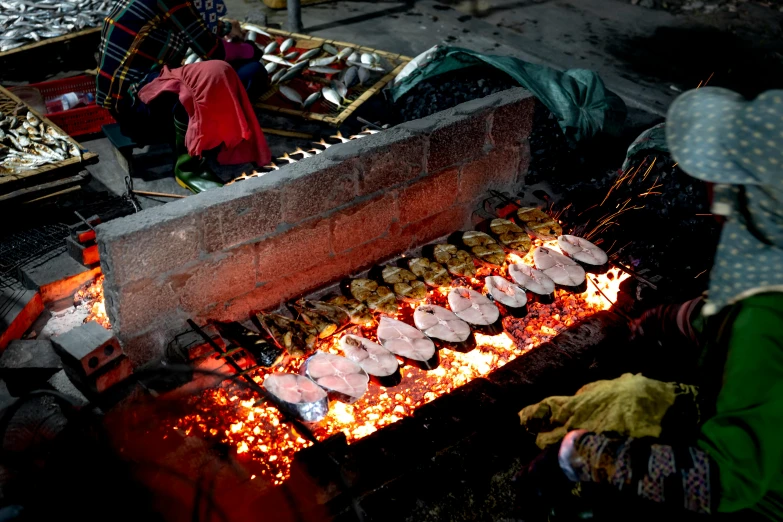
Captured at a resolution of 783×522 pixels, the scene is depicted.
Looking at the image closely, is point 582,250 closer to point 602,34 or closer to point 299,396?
point 299,396

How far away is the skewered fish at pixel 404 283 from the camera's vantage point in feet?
17.4

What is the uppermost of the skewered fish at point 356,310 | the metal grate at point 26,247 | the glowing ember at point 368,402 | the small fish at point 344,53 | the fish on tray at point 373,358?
the small fish at point 344,53

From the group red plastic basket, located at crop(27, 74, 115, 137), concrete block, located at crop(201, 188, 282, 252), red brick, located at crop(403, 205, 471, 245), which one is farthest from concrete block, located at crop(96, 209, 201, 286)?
red plastic basket, located at crop(27, 74, 115, 137)

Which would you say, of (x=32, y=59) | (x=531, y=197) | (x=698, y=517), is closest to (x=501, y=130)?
(x=531, y=197)

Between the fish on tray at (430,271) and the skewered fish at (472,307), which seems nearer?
the skewered fish at (472,307)

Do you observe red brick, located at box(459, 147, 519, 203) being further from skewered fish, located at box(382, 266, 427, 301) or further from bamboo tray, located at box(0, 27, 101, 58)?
bamboo tray, located at box(0, 27, 101, 58)

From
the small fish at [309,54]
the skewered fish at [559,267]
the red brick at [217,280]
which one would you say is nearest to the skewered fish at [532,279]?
the skewered fish at [559,267]

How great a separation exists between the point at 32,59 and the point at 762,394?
911cm

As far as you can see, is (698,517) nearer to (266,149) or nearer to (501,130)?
(501,130)

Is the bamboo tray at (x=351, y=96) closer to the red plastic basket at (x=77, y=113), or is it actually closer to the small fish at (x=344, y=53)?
the small fish at (x=344, y=53)

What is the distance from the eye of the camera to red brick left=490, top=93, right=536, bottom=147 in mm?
5738

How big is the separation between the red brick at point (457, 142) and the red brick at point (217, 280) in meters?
1.73

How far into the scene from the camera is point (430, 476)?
3955 millimetres

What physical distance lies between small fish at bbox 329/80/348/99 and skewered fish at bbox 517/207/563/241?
9.64 feet
